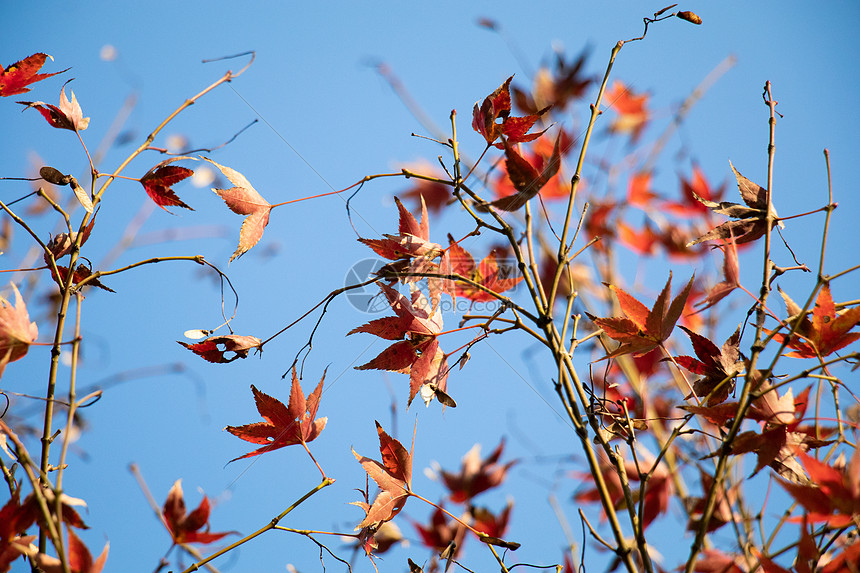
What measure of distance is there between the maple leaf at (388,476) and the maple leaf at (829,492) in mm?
332

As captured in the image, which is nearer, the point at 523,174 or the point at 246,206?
the point at 523,174

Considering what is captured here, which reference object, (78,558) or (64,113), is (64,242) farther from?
(78,558)

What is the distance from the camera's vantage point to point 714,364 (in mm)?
510

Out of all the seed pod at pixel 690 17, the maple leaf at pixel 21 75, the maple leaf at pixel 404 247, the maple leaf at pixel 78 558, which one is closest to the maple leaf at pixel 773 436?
the maple leaf at pixel 404 247

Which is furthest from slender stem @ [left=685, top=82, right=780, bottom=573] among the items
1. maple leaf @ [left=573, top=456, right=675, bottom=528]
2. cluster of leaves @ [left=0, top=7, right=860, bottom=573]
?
maple leaf @ [left=573, top=456, right=675, bottom=528]

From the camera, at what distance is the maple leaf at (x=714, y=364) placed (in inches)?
19.6

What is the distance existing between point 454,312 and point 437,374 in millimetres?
87

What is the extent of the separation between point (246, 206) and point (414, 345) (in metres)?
0.23

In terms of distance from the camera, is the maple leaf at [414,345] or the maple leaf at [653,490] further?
the maple leaf at [653,490]

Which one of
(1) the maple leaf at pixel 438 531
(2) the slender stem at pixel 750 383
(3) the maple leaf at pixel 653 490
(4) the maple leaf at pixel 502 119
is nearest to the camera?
(2) the slender stem at pixel 750 383

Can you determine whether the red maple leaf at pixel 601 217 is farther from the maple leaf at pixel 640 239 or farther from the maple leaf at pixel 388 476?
the maple leaf at pixel 388 476

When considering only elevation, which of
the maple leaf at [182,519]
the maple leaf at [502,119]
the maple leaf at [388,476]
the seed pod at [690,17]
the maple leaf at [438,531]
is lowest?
the maple leaf at [182,519]

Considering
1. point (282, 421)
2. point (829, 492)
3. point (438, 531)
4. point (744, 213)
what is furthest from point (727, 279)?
point (438, 531)

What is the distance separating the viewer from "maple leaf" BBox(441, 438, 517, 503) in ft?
3.30
